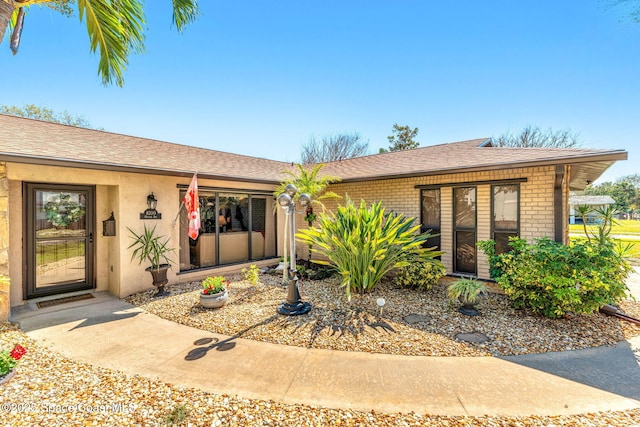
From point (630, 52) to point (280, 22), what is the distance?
1135 centimetres

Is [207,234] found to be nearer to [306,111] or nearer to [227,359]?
[227,359]

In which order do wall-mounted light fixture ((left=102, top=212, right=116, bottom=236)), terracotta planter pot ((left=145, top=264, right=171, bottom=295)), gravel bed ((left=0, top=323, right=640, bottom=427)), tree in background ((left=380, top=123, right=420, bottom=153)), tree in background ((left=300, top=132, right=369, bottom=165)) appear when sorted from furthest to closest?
tree in background ((left=300, top=132, right=369, bottom=165))
tree in background ((left=380, top=123, right=420, bottom=153))
wall-mounted light fixture ((left=102, top=212, right=116, bottom=236))
terracotta planter pot ((left=145, top=264, right=171, bottom=295))
gravel bed ((left=0, top=323, right=640, bottom=427))

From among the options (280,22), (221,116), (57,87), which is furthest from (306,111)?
(57,87)

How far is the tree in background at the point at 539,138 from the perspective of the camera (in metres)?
24.0

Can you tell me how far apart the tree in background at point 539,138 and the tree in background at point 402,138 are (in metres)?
7.11

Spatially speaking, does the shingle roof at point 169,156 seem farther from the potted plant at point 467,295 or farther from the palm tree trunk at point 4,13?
the potted plant at point 467,295

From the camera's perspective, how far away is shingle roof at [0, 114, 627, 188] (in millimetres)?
4961

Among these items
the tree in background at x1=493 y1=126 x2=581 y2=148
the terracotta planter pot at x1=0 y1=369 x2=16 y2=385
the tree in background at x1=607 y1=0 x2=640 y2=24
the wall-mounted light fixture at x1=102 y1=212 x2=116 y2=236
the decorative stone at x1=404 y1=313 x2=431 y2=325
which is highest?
the tree in background at x1=493 y1=126 x2=581 y2=148

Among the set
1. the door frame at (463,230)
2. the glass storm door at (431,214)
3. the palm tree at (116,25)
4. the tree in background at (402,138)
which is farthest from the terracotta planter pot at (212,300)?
the tree in background at (402,138)

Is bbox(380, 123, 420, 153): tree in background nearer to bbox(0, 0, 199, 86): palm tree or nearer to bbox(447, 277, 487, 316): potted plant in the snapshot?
bbox(447, 277, 487, 316): potted plant

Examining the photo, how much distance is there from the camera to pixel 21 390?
8.95 feet

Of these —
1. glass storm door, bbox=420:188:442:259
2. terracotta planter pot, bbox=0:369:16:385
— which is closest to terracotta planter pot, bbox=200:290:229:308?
terracotta planter pot, bbox=0:369:16:385

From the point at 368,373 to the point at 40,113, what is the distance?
30.8 m

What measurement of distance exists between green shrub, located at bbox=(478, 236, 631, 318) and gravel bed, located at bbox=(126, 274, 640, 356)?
0.32 meters
